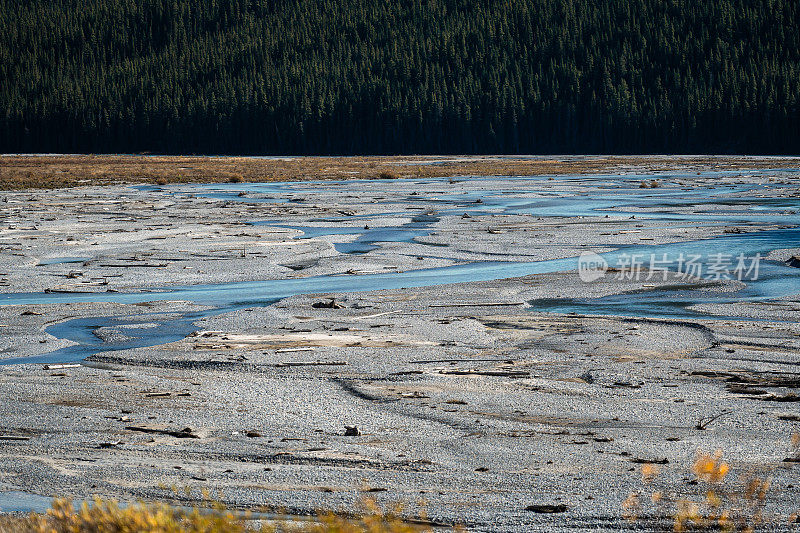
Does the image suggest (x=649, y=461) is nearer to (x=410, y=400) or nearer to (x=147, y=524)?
(x=410, y=400)

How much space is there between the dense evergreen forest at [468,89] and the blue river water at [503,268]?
88111mm

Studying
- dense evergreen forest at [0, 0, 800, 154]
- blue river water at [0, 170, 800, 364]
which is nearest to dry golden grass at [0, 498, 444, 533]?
blue river water at [0, 170, 800, 364]

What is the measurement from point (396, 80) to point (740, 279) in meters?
143

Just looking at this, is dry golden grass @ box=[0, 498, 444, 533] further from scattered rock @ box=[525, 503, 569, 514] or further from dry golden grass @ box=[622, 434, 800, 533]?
dry golden grass @ box=[622, 434, 800, 533]

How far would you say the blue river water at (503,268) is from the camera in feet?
49.1

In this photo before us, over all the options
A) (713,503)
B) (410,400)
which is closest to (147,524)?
(713,503)

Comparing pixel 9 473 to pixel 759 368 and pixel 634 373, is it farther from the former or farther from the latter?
pixel 759 368

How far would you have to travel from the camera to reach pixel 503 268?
21.2m

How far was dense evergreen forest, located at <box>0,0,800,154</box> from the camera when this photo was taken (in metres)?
133

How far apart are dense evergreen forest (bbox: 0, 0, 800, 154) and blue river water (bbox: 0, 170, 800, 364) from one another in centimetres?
8811

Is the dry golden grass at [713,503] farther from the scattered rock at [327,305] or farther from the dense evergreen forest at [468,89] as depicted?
the dense evergreen forest at [468,89]

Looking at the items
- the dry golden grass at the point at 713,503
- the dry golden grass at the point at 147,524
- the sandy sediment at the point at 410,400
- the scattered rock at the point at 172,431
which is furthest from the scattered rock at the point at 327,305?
the dry golden grass at the point at 147,524

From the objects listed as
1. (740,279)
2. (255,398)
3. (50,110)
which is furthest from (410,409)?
(50,110)

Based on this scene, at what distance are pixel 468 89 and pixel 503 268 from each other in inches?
5196
